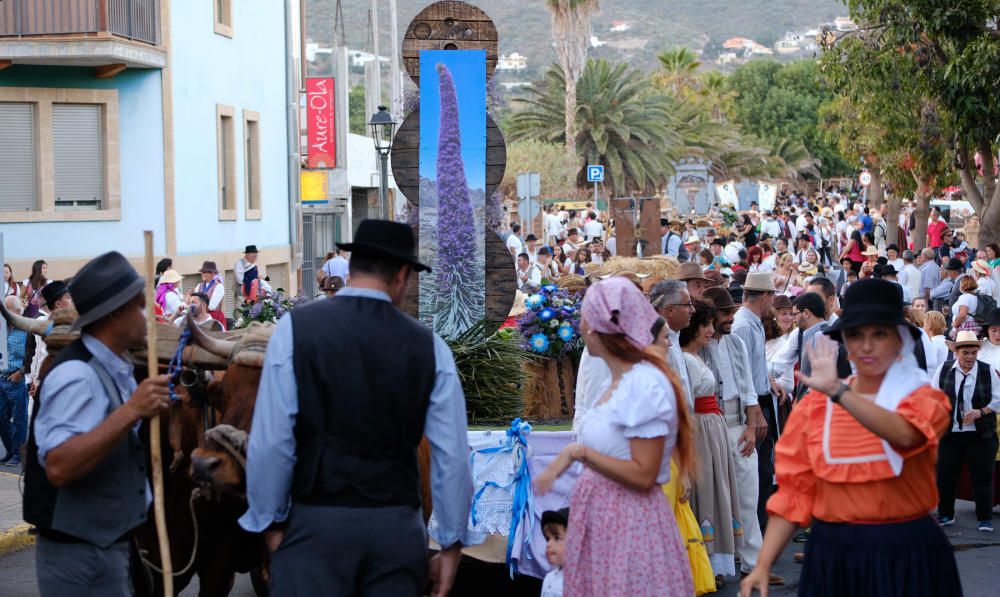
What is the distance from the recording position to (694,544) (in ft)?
27.4

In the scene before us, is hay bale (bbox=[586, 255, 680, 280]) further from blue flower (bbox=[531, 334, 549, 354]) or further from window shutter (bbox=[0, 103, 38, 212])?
window shutter (bbox=[0, 103, 38, 212])

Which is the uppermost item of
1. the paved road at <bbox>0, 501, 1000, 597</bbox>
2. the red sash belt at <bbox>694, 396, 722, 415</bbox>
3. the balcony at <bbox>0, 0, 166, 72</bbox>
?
the balcony at <bbox>0, 0, 166, 72</bbox>

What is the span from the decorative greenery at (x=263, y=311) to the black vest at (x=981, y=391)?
17.9 ft

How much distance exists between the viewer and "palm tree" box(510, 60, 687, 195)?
51.3 m

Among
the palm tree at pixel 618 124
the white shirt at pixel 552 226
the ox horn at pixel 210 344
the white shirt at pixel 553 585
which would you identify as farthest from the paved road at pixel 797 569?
the palm tree at pixel 618 124

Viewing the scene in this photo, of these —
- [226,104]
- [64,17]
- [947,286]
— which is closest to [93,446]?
[947,286]

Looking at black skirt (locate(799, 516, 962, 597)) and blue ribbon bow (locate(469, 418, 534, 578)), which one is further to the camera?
blue ribbon bow (locate(469, 418, 534, 578))

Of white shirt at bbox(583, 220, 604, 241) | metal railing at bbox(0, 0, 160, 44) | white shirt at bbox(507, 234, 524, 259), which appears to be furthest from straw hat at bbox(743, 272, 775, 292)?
white shirt at bbox(583, 220, 604, 241)

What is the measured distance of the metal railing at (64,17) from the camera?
76.2 ft

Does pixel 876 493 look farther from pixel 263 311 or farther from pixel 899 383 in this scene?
pixel 263 311

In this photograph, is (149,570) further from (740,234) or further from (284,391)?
(740,234)

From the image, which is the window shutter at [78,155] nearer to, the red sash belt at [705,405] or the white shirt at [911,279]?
the white shirt at [911,279]

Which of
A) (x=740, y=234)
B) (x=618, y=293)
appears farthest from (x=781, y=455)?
(x=740, y=234)

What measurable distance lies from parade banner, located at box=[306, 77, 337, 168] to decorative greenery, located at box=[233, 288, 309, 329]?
922 inches
